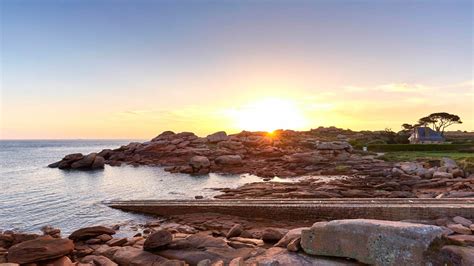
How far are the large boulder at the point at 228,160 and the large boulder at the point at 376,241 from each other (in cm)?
4803

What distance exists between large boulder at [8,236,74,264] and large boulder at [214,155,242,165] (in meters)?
45.1

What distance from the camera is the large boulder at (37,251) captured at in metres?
12.2

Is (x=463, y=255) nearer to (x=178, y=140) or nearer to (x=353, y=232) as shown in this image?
(x=353, y=232)

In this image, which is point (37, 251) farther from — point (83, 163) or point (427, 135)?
point (427, 135)

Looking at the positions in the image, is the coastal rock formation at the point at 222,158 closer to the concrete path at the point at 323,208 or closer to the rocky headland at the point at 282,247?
the concrete path at the point at 323,208

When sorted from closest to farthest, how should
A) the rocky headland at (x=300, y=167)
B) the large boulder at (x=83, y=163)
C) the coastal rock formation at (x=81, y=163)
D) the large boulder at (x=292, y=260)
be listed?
1. the large boulder at (x=292, y=260)
2. the rocky headland at (x=300, y=167)
3. the large boulder at (x=83, y=163)
4. the coastal rock formation at (x=81, y=163)

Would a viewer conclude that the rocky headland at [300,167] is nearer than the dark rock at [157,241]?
No

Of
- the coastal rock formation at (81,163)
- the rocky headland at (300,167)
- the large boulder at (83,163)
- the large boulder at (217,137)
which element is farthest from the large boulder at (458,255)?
the large boulder at (217,137)

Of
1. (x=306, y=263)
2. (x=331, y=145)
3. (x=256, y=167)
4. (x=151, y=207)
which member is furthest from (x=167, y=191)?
(x=331, y=145)

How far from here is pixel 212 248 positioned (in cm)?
1246

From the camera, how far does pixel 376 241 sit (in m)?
9.09

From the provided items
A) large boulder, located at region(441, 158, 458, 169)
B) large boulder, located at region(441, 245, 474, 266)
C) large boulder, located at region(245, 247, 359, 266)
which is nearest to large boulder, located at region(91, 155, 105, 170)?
large boulder, located at region(441, 158, 458, 169)

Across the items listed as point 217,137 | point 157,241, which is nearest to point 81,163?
point 217,137

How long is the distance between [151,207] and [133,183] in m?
18.7
